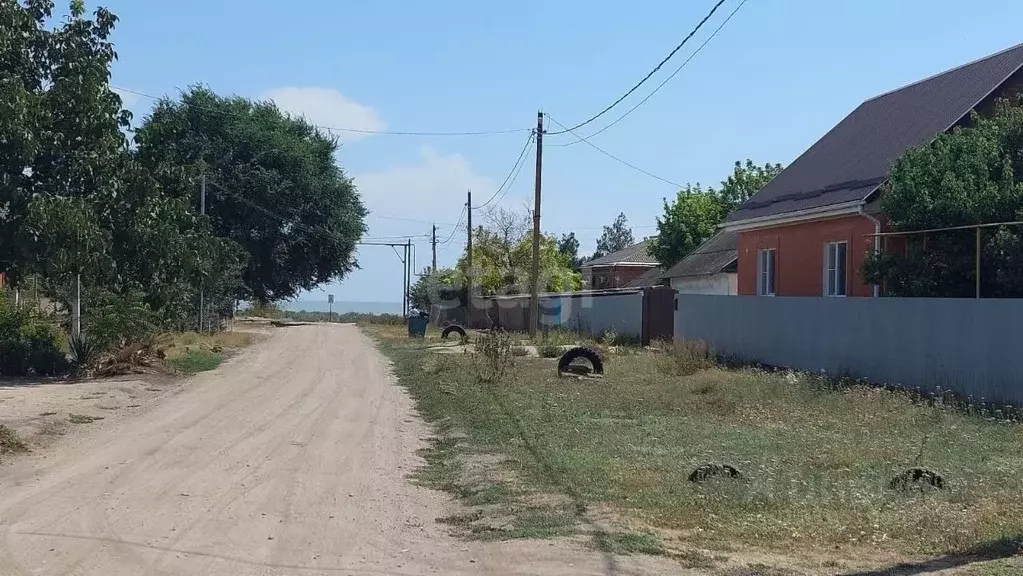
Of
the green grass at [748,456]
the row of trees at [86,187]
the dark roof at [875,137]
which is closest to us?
the green grass at [748,456]

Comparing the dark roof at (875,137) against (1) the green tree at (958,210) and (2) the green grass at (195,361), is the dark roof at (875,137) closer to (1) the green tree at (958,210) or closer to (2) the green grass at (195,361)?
(1) the green tree at (958,210)

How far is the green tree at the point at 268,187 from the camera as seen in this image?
49.8m

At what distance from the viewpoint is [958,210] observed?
718 inches

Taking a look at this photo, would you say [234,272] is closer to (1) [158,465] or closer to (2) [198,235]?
(2) [198,235]

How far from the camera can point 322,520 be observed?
831cm

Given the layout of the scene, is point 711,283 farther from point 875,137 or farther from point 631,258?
point 631,258

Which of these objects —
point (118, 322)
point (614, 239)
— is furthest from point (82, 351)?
point (614, 239)

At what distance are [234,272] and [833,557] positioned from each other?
124 ft

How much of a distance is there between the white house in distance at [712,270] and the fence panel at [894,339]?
986cm

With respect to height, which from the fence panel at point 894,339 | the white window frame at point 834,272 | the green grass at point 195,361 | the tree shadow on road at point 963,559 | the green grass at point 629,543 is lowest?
the green grass at point 629,543

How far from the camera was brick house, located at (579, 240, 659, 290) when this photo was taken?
6303 cm

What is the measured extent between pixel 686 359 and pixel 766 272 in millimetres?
8547

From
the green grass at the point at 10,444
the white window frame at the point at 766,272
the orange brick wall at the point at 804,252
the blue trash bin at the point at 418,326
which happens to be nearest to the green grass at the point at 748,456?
the green grass at the point at 10,444

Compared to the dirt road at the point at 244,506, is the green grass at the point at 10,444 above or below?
above
